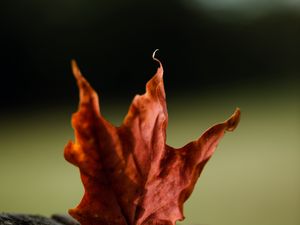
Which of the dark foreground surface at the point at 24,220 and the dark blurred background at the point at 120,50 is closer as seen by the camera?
the dark foreground surface at the point at 24,220

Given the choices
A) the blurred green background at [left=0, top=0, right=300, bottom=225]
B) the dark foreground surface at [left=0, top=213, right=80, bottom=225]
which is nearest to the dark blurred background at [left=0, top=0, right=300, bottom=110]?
the blurred green background at [left=0, top=0, right=300, bottom=225]

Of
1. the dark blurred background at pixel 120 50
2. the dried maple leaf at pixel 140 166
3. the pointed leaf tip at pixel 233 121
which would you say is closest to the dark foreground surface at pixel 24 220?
the dried maple leaf at pixel 140 166

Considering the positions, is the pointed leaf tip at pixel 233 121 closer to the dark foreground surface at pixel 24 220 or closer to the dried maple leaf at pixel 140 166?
the dried maple leaf at pixel 140 166

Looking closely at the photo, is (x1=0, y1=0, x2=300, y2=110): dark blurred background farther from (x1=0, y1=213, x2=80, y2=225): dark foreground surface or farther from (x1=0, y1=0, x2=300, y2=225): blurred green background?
(x1=0, y1=213, x2=80, y2=225): dark foreground surface

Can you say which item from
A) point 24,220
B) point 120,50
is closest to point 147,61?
point 120,50

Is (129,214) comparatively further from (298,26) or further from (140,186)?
(298,26)

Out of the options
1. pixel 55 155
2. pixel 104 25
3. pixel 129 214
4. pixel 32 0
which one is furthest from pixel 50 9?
pixel 129 214

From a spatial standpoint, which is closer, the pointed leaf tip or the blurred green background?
the pointed leaf tip

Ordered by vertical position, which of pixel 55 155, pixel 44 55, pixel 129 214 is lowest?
pixel 129 214
